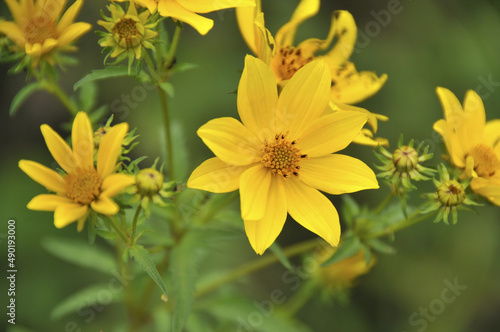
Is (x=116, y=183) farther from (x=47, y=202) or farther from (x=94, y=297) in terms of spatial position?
(x=94, y=297)

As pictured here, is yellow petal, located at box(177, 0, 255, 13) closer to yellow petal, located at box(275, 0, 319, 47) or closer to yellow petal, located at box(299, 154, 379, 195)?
yellow petal, located at box(275, 0, 319, 47)

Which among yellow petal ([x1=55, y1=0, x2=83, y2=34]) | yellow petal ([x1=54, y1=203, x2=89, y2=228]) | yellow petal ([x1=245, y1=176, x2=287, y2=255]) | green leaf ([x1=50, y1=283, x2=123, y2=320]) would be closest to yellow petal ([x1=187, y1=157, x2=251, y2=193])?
yellow petal ([x1=245, y1=176, x2=287, y2=255])

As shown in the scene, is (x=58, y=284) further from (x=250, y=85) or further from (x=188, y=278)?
(x=250, y=85)

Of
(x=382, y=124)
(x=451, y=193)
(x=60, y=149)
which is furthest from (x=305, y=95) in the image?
(x=382, y=124)

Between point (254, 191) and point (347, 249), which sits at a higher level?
point (254, 191)

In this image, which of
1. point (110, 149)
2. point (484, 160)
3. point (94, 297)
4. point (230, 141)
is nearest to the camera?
point (110, 149)

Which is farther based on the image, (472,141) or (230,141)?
(472,141)

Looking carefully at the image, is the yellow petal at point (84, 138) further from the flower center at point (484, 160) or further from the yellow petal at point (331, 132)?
the flower center at point (484, 160)
